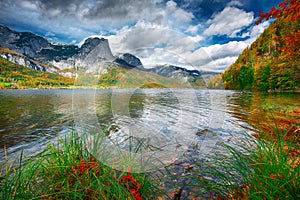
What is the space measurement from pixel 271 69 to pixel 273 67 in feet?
5.86

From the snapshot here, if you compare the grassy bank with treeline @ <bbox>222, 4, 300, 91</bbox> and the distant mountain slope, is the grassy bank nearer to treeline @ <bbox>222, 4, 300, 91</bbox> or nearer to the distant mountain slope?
treeline @ <bbox>222, 4, 300, 91</bbox>

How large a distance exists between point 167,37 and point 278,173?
304 centimetres

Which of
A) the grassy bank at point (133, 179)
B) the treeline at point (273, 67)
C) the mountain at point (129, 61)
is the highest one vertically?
the treeline at point (273, 67)

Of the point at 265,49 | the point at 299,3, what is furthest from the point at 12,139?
the point at 265,49

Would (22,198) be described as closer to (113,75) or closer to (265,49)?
(113,75)

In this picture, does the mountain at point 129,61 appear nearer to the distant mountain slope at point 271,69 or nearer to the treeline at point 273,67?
the treeline at point 273,67

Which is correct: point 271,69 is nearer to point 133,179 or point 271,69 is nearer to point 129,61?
point 129,61

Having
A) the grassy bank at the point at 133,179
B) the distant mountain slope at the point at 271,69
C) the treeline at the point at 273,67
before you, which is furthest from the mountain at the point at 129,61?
the distant mountain slope at the point at 271,69

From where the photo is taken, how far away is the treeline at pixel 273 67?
1952 centimetres

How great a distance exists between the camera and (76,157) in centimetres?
300

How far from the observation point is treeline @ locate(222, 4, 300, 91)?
1952 cm

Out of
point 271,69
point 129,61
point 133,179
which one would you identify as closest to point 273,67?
point 271,69

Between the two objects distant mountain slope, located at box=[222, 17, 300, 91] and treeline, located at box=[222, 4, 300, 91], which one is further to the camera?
distant mountain slope, located at box=[222, 17, 300, 91]

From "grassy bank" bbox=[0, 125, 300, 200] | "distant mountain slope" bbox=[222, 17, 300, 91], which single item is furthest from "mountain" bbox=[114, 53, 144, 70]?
"distant mountain slope" bbox=[222, 17, 300, 91]
